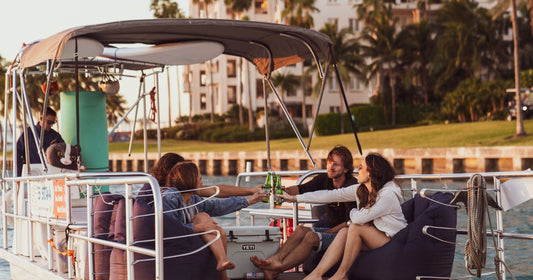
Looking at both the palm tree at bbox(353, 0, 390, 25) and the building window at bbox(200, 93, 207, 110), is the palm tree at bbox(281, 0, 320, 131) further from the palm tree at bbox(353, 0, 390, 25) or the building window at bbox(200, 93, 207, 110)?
the building window at bbox(200, 93, 207, 110)

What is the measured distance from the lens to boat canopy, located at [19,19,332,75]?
23.9ft

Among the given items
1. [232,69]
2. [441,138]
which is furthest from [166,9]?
[441,138]

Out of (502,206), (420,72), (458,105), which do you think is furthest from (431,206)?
(420,72)

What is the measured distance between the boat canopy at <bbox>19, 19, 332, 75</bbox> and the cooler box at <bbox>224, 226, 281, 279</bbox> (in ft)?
6.71

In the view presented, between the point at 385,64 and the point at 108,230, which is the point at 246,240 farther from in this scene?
the point at 385,64

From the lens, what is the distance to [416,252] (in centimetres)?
615

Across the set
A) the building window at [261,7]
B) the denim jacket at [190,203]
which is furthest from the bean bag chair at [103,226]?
the building window at [261,7]

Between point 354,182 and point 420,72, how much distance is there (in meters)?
54.8

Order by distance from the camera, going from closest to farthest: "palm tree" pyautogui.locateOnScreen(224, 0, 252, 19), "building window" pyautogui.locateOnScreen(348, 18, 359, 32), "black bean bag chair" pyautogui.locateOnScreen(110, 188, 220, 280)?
1. "black bean bag chair" pyautogui.locateOnScreen(110, 188, 220, 280)
2. "building window" pyautogui.locateOnScreen(348, 18, 359, 32)
3. "palm tree" pyautogui.locateOnScreen(224, 0, 252, 19)

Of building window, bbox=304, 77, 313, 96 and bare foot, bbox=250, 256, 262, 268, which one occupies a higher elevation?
building window, bbox=304, 77, 313, 96

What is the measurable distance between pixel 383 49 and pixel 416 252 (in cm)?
5634

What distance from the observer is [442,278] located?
632 centimetres

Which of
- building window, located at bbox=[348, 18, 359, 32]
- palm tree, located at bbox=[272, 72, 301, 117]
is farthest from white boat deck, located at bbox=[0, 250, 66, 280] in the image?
building window, located at bbox=[348, 18, 359, 32]

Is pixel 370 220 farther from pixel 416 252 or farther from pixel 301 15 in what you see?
pixel 301 15
